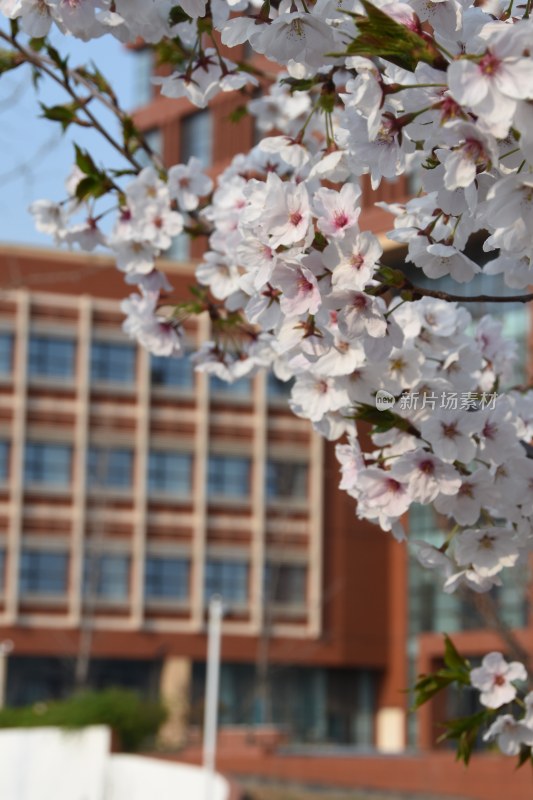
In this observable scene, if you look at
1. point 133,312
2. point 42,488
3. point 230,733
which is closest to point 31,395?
point 42,488

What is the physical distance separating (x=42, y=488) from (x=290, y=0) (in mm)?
53730

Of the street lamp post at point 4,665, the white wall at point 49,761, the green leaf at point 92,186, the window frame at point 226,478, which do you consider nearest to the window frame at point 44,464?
the window frame at point 226,478

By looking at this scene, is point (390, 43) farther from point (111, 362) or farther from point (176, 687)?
point (111, 362)

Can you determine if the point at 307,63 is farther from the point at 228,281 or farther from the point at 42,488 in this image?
the point at 42,488

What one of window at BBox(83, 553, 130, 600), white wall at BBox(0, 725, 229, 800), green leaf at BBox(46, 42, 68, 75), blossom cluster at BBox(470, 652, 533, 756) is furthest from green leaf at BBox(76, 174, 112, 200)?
window at BBox(83, 553, 130, 600)

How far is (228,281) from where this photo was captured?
17.7ft

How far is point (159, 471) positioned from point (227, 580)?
4.89 metres

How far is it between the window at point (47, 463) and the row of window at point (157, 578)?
271 cm

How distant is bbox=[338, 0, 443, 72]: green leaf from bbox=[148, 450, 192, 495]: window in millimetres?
55593

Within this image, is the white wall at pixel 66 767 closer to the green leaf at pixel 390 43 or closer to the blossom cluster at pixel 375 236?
the blossom cluster at pixel 375 236

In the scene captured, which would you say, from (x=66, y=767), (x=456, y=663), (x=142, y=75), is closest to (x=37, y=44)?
(x=456, y=663)

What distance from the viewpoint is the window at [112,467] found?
189 feet

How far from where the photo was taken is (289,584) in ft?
195

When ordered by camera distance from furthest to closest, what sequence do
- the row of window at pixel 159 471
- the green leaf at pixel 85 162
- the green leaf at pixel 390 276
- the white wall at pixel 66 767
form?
the row of window at pixel 159 471, the white wall at pixel 66 767, the green leaf at pixel 85 162, the green leaf at pixel 390 276
